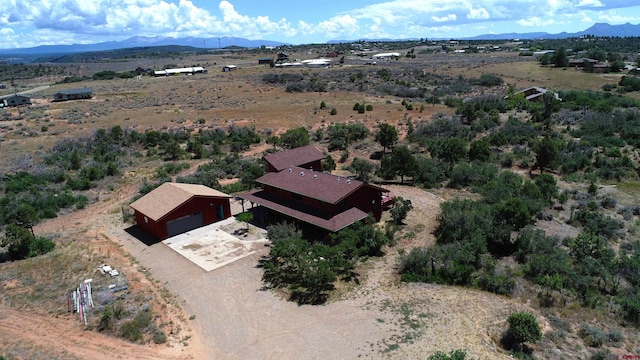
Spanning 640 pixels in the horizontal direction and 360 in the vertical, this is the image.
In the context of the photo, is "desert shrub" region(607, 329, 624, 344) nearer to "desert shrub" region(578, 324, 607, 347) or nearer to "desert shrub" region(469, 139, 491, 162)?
"desert shrub" region(578, 324, 607, 347)

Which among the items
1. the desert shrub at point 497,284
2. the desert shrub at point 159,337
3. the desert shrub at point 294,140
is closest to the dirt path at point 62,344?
the desert shrub at point 159,337

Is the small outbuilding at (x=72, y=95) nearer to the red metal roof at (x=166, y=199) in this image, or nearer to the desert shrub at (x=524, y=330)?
the red metal roof at (x=166, y=199)

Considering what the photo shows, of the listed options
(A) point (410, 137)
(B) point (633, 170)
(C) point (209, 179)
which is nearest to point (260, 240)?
(C) point (209, 179)

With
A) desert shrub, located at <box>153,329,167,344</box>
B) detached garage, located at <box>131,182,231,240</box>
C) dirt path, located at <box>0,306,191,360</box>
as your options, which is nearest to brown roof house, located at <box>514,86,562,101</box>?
detached garage, located at <box>131,182,231,240</box>

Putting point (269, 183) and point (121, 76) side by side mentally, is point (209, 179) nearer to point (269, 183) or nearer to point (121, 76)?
point (269, 183)

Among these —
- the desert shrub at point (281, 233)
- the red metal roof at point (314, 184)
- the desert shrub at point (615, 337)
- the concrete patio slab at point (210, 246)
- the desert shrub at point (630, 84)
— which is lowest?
the concrete patio slab at point (210, 246)

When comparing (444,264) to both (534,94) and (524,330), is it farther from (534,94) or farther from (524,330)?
(534,94)
